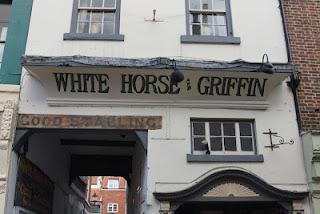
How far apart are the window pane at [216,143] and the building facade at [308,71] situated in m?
1.68

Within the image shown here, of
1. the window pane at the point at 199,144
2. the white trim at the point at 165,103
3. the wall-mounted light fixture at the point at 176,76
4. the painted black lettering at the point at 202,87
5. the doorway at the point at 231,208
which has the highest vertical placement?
the painted black lettering at the point at 202,87

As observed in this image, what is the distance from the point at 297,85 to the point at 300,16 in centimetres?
178

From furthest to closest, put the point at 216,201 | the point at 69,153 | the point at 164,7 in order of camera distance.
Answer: the point at 69,153
the point at 164,7
the point at 216,201

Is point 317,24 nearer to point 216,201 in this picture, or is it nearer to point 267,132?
point 267,132

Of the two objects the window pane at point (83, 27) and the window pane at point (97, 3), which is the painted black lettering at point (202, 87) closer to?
the window pane at point (83, 27)

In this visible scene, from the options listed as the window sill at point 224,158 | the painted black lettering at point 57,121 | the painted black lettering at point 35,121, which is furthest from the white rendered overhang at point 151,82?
the window sill at point 224,158

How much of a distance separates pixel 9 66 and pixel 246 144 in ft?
17.0

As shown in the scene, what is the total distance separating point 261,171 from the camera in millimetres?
8391

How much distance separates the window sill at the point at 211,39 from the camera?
30.2ft

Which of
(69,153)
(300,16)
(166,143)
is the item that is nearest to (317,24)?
(300,16)

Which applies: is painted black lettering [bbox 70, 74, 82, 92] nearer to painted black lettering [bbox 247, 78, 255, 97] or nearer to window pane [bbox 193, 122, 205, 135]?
window pane [bbox 193, 122, 205, 135]

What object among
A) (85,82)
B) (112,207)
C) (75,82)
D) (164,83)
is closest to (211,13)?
(164,83)

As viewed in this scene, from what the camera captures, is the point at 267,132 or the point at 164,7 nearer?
the point at 267,132

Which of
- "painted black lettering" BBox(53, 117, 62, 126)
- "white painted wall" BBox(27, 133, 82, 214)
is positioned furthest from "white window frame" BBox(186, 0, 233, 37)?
"white painted wall" BBox(27, 133, 82, 214)
